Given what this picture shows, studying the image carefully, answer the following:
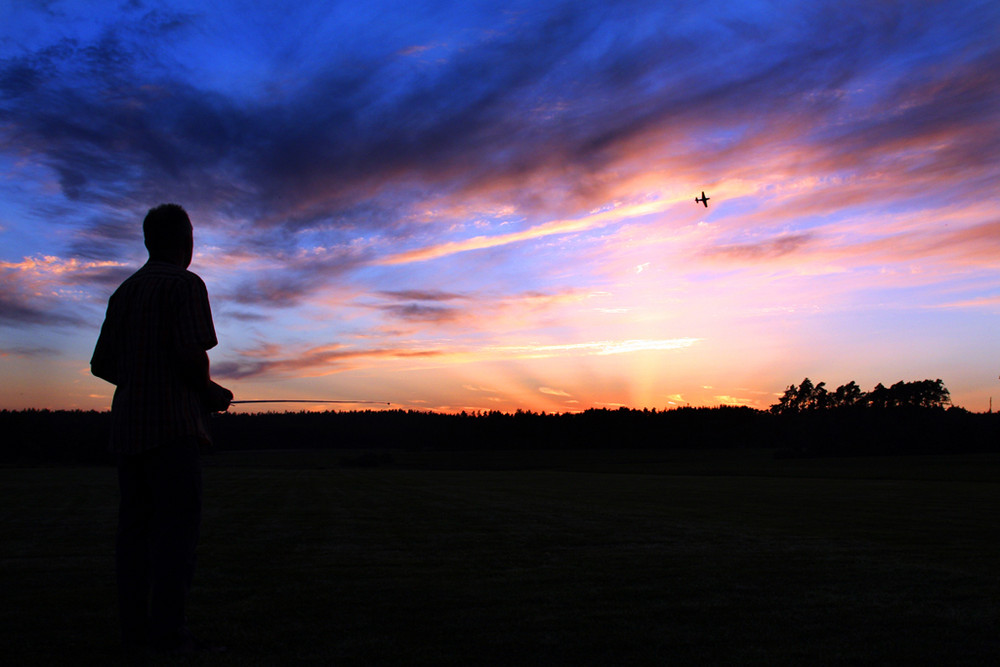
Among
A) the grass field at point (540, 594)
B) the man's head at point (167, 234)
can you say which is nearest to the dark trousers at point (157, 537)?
the grass field at point (540, 594)

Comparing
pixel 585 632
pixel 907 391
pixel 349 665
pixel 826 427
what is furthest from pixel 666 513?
pixel 907 391

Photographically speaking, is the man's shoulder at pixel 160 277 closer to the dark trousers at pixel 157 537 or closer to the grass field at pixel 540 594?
the dark trousers at pixel 157 537

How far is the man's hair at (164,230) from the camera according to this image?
3.91m

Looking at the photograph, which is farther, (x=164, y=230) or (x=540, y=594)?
(x=540, y=594)

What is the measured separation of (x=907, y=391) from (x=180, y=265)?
476ft

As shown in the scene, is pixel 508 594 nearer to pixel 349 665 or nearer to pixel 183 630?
pixel 349 665

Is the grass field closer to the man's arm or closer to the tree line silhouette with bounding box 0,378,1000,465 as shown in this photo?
the man's arm

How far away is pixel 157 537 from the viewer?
354 centimetres

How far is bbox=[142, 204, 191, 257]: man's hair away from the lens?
3.91 meters

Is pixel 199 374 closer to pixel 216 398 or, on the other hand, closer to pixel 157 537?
pixel 216 398

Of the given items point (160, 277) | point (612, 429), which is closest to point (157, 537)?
point (160, 277)

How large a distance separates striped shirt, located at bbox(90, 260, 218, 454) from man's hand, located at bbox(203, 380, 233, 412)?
6 cm

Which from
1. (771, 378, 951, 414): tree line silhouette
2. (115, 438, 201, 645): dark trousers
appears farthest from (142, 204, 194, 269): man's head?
(771, 378, 951, 414): tree line silhouette

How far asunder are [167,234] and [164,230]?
3 centimetres
